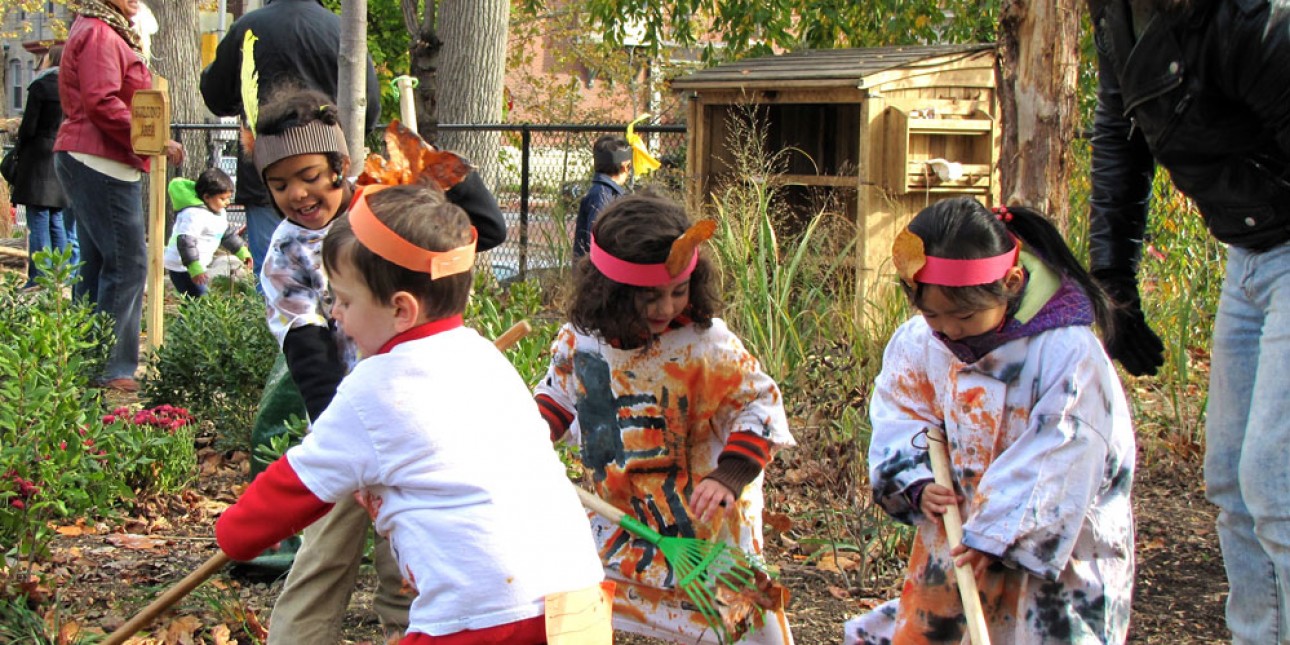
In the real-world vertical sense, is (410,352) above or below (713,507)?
above

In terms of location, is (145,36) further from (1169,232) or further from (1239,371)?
(1239,371)

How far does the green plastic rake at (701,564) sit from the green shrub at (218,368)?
2.58 m

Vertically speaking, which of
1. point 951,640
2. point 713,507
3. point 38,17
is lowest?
point 951,640

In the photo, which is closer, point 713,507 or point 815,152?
point 713,507

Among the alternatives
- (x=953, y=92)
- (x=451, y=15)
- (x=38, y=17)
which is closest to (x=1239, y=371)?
(x=953, y=92)

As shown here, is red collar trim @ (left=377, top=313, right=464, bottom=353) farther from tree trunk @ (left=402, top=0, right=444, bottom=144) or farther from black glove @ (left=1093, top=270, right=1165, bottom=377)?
tree trunk @ (left=402, top=0, right=444, bottom=144)

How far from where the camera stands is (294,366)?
3.04 meters

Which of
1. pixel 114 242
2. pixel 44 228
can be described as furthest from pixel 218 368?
pixel 44 228

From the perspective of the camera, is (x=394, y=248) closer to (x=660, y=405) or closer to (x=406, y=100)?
(x=660, y=405)

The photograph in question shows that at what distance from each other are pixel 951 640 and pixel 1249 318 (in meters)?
0.91

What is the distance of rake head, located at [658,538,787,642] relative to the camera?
9.41 feet

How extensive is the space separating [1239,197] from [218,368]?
12.5 feet

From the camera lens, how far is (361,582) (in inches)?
152

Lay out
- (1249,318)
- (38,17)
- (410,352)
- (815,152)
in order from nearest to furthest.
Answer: (410,352), (1249,318), (815,152), (38,17)
